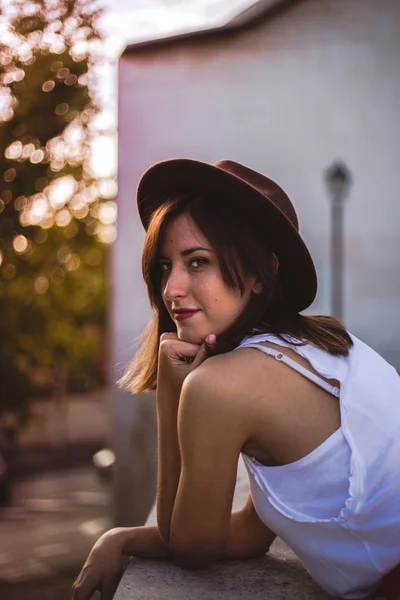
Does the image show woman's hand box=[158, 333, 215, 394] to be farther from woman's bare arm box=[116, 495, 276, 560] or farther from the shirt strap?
woman's bare arm box=[116, 495, 276, 560]

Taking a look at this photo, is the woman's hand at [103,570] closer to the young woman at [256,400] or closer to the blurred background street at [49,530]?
the young woman at [256,400]

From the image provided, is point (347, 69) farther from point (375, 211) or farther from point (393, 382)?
point (393, 382)

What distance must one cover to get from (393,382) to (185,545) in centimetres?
69

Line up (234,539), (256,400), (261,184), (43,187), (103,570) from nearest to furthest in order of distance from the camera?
(256,400)
(261,184)
(103,570)
(234,539)
(43,187)

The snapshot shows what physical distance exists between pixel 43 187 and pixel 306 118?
365 cm

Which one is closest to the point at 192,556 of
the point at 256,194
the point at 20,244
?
the point at 256,194

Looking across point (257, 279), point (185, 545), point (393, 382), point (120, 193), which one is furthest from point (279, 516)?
point (120, 193)

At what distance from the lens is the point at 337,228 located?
33.2 feet

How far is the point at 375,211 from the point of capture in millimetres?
10023

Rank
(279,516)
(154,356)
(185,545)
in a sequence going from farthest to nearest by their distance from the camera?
1. (154,356)
2. (185,545)
3. (279,516)

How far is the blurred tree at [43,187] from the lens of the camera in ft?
20.4

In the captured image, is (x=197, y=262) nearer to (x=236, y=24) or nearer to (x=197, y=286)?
(x=197, y=286)

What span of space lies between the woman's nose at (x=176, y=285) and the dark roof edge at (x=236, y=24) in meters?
8.86

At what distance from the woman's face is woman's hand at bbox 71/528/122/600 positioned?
0.65 metres
